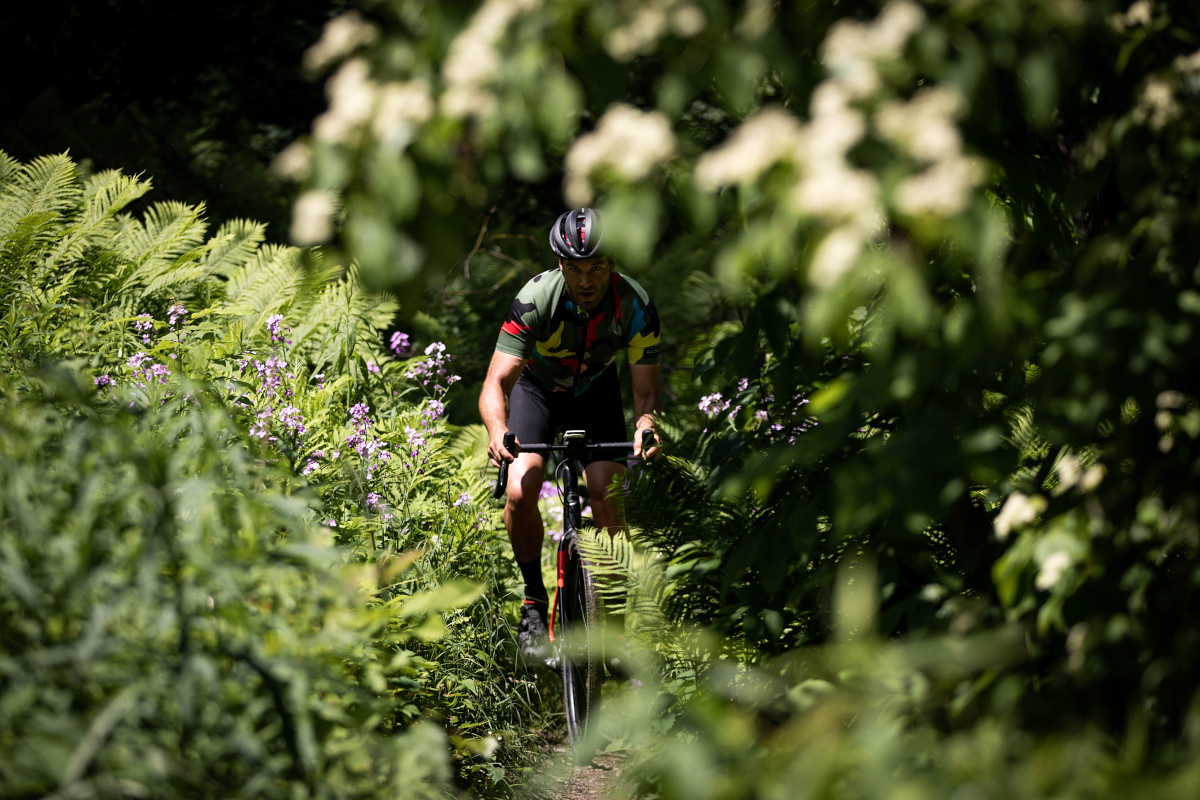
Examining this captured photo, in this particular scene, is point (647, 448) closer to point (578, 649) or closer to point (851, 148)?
point (578, 649)

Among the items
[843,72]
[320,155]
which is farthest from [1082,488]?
[320,155]

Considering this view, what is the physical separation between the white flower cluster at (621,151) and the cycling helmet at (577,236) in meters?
2.26

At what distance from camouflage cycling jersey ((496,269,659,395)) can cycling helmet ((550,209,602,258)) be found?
244 millimetres

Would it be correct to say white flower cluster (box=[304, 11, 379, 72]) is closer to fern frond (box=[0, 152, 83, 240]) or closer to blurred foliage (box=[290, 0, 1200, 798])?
blurred foliage (box=[290, 0, 1200, 798])

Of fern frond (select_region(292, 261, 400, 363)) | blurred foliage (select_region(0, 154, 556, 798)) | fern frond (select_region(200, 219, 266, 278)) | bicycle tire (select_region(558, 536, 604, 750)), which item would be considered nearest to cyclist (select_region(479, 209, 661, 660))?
bicycle tire (select_region(558, 536, 604, 750))

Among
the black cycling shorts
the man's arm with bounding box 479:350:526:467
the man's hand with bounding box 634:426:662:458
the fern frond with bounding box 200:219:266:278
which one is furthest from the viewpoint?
the fern frond with bounding box 200:219:266:278

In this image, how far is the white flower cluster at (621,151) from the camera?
128 centimetres

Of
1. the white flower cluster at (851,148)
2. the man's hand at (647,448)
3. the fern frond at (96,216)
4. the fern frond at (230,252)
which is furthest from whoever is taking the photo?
the fern frond at (230,252)

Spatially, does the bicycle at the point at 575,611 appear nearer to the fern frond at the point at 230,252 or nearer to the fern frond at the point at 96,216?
the fern frond at the point at 96,216

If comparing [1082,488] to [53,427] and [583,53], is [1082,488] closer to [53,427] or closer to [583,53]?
[583,53]

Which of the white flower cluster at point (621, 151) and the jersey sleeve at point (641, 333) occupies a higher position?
the jersey sleeve at point (641, 333)

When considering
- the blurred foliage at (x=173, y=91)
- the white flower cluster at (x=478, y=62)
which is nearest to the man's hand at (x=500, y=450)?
the white flower cluster at (x=478, y=62)

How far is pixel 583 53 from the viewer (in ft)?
4.72

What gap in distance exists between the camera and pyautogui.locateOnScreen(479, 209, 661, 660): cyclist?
12.5ft
